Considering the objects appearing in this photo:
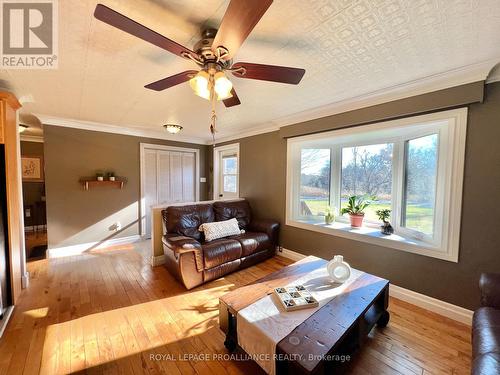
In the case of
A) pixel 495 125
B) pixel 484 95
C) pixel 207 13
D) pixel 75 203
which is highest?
pixel 207 13

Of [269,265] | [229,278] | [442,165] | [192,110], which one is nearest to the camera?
[442,165]

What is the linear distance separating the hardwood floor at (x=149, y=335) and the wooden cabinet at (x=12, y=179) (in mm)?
356

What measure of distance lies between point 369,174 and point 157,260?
130 inches

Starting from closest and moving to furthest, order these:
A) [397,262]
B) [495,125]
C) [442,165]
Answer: [495,125] < [442,165] < [397,262]

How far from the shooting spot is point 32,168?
4.99 metres

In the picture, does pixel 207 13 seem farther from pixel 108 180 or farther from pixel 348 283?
pixel 108 180

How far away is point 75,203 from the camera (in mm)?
3520

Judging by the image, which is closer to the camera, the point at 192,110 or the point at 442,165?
the point at 442,165

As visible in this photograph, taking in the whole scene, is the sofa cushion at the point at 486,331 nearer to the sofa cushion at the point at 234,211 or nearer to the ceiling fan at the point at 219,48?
the ceiling fan at the point at 219,48

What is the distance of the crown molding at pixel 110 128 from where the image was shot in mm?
3260

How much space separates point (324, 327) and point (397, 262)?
1551 millimetres

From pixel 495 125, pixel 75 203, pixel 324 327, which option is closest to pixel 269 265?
pixel 324 327

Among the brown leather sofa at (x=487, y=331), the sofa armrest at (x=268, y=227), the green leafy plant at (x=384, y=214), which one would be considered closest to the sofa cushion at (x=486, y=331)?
the brown leather sofa at (x=487, y=331)

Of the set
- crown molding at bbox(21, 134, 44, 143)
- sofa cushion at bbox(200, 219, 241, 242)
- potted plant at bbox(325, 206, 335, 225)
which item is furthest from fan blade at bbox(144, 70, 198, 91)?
crown molding at bbox(21, 134, 44, 143)
